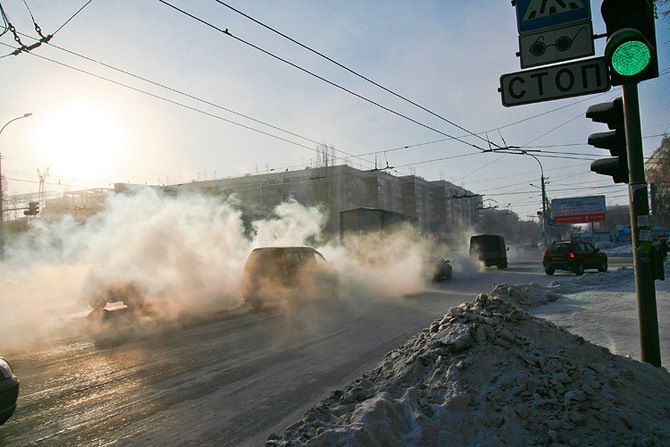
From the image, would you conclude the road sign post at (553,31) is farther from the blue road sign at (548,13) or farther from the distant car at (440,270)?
the distant car at (440,270)

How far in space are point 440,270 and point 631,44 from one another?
17287 mm

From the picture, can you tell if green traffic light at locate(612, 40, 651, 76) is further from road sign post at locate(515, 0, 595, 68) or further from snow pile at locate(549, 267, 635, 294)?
snow pile at locate(549, 267, 635, 294)

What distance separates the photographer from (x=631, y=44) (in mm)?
3914

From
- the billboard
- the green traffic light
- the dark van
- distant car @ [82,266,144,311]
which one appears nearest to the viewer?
the green traffic light

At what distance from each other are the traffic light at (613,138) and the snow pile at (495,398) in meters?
1.92

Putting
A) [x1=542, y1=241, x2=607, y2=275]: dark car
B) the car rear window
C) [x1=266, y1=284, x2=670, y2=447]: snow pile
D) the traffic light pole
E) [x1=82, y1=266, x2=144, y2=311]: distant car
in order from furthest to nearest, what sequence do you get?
1. the car rear window
2. [x1=542, y1=241, x2=607, y2=275]: dark car
3. [x1=82, y1=266, x2=144, y2=311]: distant car
4. the traffic light pole
5. [x1=266, y1=284, x2=670, y2=447]: snow pile

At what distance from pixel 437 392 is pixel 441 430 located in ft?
1.80

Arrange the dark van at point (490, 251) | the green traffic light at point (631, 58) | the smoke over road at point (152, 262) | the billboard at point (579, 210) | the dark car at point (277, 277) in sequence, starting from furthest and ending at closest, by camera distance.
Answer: the billboard at point (579, 210) → the dark van at point (490, 251) → the dark car at point (277, 277) → the smoke over road at point (152, 262) → the green traffic light at point (631, 58)

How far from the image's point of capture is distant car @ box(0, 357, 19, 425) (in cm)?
394

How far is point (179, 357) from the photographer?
6840 millimetres

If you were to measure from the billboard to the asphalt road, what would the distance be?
44.7 m

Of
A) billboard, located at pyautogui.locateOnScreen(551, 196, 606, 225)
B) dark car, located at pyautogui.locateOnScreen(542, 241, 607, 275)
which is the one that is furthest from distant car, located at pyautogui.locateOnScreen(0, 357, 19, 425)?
billboard, located at pyautogui.locateOnScreen(551, 196, 606, 225)

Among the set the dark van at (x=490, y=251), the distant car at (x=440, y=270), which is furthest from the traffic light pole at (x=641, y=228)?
the dark van at (x=490, y=251)

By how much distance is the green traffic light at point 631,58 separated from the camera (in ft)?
12.8
